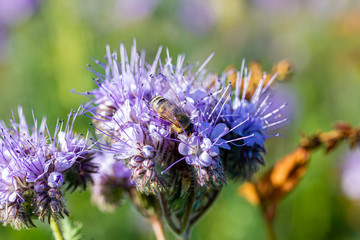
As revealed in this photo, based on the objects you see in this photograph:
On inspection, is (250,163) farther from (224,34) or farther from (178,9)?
(178,9)

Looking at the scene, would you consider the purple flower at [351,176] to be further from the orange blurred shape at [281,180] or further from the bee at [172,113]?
the bee at [172,113]

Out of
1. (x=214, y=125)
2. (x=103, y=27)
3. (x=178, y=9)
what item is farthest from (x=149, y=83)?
(x=178, y=9)

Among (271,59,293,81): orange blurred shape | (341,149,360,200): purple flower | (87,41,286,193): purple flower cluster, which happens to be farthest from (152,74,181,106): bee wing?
(341,149,360,200): purple flower

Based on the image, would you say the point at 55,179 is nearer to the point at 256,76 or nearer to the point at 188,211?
the point at 188,211

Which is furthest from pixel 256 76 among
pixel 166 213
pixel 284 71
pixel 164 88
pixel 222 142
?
pixel 166 213

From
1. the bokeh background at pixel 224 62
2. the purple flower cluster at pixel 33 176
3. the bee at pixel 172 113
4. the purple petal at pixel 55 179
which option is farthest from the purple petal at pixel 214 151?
the bokeh background at pixel 224 62

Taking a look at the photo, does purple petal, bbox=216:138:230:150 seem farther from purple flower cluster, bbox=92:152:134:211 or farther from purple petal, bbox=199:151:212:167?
purple flower cluster, bbox=92:152:134:211

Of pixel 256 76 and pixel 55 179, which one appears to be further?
pixel 256 76
